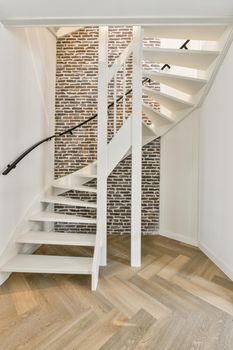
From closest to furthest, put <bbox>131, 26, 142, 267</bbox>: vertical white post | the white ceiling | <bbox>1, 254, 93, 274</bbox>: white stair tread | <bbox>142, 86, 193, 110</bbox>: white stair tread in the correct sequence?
1. the white ceiling
2. <bbox>1, 254, 93, 274</bbox>: white stair tread
3. <bbox>131, 26, 142, 267</bbox>: vertical white post
4. <bbox>142, 86, 193, 110</bbox>: white stair tread

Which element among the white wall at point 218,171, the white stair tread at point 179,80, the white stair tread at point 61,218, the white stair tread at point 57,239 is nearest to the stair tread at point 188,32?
the white wall at point 218,171

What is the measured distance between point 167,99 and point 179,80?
1.11 ft

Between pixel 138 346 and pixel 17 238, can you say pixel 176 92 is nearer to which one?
pixel 17 238

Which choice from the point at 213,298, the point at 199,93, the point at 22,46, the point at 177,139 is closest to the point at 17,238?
the point at 213,298

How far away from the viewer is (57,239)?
2582mm

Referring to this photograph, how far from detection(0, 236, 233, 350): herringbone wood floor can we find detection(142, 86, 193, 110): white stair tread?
232 centimetres

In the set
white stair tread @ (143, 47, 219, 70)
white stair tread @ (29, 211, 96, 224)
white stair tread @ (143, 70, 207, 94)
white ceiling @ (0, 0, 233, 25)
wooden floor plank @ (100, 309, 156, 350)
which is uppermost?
white ceiling @ (0, 0, 233, 25)

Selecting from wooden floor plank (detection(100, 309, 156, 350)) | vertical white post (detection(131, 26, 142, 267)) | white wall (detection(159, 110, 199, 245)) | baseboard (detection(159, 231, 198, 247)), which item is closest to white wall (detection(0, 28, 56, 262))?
vertical white post (detection(131, 26, 142, 267))

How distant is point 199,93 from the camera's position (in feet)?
10.9

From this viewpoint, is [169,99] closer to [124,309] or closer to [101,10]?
[101,10]

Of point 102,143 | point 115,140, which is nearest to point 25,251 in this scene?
point 102,143

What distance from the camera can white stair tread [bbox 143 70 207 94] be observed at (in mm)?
2994

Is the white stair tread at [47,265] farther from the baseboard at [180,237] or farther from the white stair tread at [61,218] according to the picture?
the baseboard at [180,237]

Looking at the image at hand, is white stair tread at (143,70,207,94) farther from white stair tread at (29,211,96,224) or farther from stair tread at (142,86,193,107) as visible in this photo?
white stair tread at (29,211,96,224)
